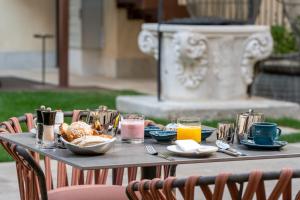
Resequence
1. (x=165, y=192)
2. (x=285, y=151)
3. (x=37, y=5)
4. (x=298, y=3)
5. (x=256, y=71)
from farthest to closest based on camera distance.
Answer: (x=37, y=5), (x=298, y=3), (x=256, y=71), (x=285, y=151), (x=165, y=192)

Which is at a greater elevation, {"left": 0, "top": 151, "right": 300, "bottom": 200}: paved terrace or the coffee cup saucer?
the coffee cup saucer

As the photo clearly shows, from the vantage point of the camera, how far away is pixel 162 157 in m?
4.08

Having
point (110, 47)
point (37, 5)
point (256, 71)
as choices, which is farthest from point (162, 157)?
point (37, 5)

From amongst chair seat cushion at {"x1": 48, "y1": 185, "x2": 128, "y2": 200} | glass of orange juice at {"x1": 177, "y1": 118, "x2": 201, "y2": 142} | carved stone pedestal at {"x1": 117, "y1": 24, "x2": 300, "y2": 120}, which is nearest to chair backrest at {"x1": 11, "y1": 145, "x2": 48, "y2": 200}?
chair seat cushion at {"x1": 48, "y1": 185, "x2": 128, "y2": 200}

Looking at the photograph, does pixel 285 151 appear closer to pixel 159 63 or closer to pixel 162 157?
pixel 162 157

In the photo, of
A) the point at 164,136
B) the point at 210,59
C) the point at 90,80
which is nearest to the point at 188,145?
the point at 164,136

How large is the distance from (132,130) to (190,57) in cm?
650

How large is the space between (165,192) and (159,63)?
25.8 ft

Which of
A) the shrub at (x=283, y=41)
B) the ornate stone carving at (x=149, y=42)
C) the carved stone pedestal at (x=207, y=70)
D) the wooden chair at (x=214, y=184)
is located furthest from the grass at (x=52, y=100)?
the wooden chair at (x=214, y=184)

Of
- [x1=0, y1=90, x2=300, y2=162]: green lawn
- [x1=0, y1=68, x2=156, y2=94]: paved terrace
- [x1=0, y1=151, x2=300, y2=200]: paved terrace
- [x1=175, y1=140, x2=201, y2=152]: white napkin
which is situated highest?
[x1=175, y1=140, x2=201, y2=152]: white napkin

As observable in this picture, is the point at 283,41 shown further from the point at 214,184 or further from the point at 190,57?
the point at 214,184

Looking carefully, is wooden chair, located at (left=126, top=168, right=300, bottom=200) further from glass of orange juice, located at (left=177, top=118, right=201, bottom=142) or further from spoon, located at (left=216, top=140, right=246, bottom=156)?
glass of orange juice, located at (left=177, top=118, right=201, bottom=142)

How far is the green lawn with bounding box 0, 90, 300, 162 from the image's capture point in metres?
11.1

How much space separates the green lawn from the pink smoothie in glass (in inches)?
234
